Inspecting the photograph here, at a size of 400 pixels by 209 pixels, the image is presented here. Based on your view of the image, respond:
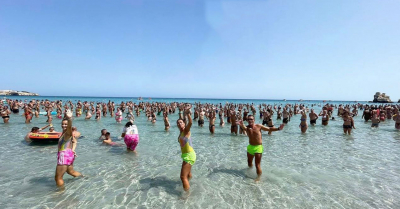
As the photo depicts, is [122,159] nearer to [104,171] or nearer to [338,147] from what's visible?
[104,171]

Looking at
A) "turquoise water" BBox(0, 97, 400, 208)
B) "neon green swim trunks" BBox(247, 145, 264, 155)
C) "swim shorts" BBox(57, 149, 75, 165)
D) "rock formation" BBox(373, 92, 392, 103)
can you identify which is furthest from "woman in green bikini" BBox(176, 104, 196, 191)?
"rock formation" BBox(373, 92, 392, 103)

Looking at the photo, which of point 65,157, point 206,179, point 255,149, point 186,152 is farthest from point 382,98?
point 65,157

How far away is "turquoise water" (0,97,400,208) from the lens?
496 centimetres

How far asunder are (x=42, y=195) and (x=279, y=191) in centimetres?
606

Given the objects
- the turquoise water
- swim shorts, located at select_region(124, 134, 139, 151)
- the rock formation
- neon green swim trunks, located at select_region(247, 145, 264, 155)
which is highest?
the rock formation

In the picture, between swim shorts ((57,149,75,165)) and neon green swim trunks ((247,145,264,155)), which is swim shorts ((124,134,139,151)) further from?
neon green swim trunks ((247,145,264,155))

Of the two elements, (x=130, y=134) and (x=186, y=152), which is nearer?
(x=186, y=152)

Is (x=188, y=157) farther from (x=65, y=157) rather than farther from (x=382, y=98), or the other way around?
(x=382, y=98)

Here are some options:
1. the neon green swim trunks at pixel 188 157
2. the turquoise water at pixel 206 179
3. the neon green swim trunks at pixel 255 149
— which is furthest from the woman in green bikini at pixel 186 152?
the neon green swim trunks at pixel 255 149

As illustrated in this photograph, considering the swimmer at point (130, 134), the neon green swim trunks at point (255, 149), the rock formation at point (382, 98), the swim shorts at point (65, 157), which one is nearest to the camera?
the swim shorts at point (65, 157)

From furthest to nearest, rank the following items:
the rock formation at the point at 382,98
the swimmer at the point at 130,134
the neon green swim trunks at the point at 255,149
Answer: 1. the rock formation at the point at 382,98
2. the swimmer at the point at 130,134
3. the neon green swim trunks at the point at 255,149

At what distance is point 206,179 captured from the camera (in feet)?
20.5

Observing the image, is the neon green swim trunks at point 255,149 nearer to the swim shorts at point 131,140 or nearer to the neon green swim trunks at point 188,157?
the neon green swim trunks at point 188,157

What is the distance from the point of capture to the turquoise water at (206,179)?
16.3 ft
